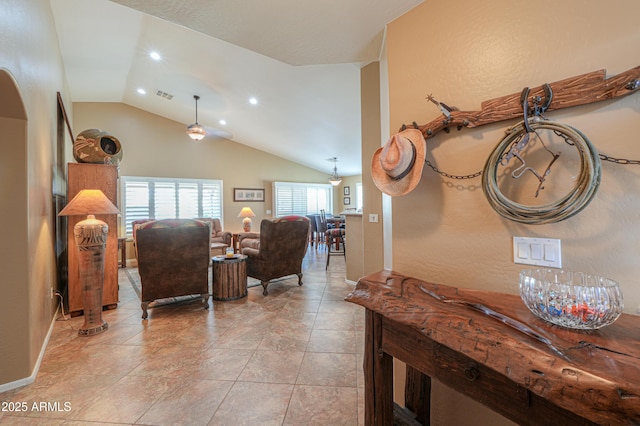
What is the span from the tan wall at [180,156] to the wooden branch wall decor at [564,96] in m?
7.00

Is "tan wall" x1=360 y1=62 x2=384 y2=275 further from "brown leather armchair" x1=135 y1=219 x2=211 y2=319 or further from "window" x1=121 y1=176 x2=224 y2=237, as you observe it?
"window" x1=121 y1=176 x2=224 y2=237

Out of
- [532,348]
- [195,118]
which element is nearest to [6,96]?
[532,348]

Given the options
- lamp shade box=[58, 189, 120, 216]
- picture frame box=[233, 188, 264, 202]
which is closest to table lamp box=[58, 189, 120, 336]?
lamp shade box=[58, 189, 120, 216]

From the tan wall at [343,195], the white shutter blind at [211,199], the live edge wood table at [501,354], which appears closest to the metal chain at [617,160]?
the live edge wood table at [501,354]

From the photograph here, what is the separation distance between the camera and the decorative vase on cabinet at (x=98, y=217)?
9.73 ft

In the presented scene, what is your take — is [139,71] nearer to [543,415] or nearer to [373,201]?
[373,201]

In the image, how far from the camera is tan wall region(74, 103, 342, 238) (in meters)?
5.95

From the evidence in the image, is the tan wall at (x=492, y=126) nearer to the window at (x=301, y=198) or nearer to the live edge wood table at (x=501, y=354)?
the live edge wood table at (x=501, y=354)

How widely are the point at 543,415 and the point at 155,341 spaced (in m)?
2.87

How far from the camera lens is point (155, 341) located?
2439 millimetres

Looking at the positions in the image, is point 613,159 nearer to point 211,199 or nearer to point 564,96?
point 564,96

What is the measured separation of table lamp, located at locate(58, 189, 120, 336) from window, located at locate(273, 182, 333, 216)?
5.68 m

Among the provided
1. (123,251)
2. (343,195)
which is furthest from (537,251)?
(343,195)

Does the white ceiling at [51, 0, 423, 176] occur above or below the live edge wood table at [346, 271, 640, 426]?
above
